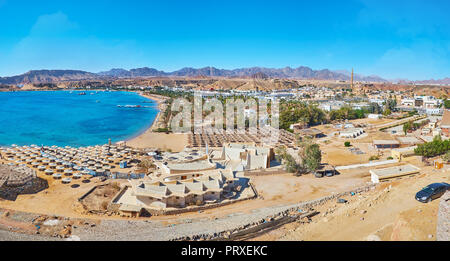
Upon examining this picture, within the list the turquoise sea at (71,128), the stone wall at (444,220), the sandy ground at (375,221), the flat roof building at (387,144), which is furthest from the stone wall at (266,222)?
the turquoise sea at (71,128)

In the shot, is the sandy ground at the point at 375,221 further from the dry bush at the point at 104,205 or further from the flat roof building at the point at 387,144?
the flat roof building at the point at 387,144

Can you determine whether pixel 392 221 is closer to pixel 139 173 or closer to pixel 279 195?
pixel 279 195

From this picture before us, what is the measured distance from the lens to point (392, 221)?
385 inches

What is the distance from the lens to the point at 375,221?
33.4ft

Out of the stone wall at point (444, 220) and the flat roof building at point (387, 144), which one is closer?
the stone wall at point (444, 220)

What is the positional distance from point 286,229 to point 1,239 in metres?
9.89

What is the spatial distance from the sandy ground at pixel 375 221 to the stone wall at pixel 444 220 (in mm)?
152

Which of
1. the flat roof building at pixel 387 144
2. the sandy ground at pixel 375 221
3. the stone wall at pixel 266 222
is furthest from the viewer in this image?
the flat roof building at pixel 387 144

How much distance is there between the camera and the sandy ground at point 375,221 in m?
8.71

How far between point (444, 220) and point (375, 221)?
2.01m

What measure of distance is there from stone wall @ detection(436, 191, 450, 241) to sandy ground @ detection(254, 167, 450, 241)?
0.50 ft

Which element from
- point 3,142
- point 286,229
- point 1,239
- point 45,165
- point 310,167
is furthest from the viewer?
point 3,142
